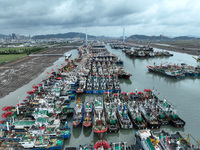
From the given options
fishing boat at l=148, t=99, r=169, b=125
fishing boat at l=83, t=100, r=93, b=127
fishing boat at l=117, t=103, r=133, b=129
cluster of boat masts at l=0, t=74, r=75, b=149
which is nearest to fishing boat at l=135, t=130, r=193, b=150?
fishing boat at l=117, t=103, r=133, b=129

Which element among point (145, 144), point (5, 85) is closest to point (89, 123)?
point (145, 144)

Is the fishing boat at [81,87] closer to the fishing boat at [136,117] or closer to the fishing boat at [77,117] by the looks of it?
the fishing boat at [77,117]

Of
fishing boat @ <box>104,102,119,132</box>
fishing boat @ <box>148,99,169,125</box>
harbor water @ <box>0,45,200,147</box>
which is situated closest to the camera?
harbor water @ <box>0,45,200,147</box>

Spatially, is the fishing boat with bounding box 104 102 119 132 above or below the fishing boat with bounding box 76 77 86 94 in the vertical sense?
below

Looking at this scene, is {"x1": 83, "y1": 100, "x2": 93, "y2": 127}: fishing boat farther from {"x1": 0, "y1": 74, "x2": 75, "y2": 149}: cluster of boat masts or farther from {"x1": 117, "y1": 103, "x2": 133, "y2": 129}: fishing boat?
{"x1": 117, "y1": 103, "x2": 133, "y2": 129}: fishing boat

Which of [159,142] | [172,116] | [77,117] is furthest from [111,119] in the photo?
[172,116]

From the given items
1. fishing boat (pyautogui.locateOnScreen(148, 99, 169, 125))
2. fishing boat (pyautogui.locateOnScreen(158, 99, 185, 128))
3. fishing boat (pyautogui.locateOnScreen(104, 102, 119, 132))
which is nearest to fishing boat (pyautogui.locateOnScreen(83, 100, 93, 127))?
fishing boat (pyautogui.locateOnScreen(104, 102, 119, 132))

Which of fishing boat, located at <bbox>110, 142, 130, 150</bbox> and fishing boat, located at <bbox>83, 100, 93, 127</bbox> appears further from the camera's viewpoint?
fishing boat, located at <bbox>83, 100, 93, 127</bbox>

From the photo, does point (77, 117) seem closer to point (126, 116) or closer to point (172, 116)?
point (126, 116)

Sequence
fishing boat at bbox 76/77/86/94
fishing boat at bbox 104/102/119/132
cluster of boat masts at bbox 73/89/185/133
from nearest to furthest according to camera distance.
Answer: fishing boat at bbox 104/102/119/132 < cluster of boat masts at bbox 73/89/185/133 < fishing boat at bbox 76/77/86/94
